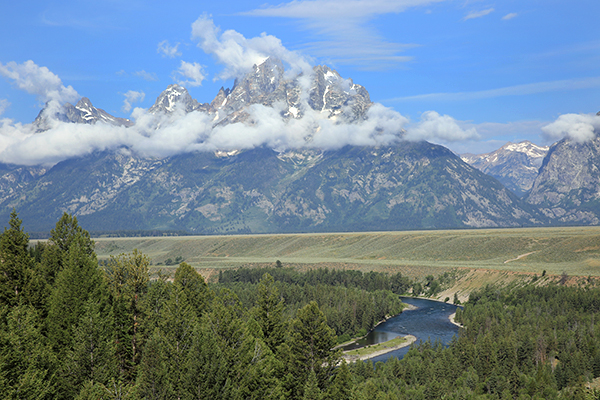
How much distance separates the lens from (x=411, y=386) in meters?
84.9

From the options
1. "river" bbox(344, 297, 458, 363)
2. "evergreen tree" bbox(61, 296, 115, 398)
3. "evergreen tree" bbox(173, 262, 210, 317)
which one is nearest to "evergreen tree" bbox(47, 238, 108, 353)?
"evergreen tree" bbox(61, 296, 115, 398)

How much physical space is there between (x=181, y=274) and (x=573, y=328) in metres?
102

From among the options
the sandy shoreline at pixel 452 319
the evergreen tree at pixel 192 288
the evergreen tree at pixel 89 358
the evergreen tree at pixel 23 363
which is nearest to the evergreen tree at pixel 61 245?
the evergreen tree at pixel 192 288

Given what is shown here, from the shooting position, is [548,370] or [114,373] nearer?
[114,373]

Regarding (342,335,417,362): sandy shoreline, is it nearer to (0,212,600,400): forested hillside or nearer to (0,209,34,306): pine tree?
(0,212,600,400): forested hillside

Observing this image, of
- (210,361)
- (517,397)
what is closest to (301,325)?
(210,361)

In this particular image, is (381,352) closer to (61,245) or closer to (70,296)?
(61,245)

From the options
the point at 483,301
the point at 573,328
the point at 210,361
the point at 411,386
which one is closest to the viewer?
the point at 210,361

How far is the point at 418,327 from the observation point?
148 m

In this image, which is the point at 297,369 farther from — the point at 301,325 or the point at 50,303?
the point at 50,303

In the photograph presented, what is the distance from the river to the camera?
133 m

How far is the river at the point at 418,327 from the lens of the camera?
133 meters

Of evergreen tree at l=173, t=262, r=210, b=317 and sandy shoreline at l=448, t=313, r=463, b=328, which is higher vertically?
evergreen tree at l=173, t=262, r=210, b=317

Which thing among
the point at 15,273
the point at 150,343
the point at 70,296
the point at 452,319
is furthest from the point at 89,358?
the point at 452,319
